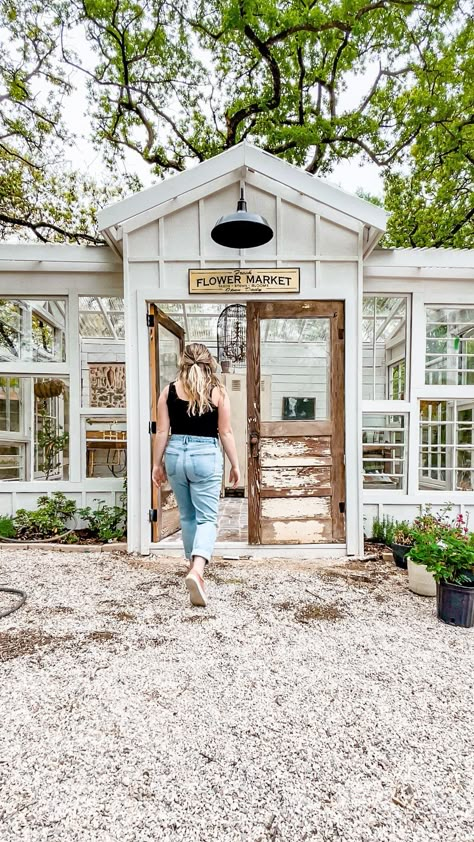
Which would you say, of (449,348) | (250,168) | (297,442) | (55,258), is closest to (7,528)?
(55,258)

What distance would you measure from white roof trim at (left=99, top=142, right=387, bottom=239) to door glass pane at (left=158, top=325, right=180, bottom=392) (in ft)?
3.29

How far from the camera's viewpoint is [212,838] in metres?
1.01

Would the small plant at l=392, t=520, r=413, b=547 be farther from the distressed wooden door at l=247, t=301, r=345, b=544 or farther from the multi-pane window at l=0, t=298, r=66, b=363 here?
the multi-pane window at l=0, t=298, r=66, b=363

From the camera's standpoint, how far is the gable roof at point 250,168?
326cm

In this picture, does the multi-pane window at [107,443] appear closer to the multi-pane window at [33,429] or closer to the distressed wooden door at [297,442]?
the multi-pane window at [33,429]

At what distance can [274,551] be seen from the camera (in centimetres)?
352

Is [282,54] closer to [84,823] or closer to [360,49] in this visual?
[360,49]

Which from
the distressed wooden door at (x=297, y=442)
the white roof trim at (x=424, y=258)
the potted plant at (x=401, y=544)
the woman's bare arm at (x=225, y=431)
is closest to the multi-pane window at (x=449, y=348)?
the white roof trim at (x=424, y=258)

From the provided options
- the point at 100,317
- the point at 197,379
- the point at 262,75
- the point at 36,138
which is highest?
the point at 262,75

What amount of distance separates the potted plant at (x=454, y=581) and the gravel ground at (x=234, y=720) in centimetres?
12

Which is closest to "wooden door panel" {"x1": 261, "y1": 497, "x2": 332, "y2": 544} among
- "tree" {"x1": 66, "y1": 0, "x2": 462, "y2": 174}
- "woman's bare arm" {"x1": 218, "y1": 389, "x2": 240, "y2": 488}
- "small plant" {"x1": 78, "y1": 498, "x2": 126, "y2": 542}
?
"woman's bare arm" {"x1": 218, "y1": 389, "x2": 240, "y2": 488}

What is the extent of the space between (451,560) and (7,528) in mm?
3766

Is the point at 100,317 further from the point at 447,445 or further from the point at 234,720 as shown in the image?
the point at 234,720

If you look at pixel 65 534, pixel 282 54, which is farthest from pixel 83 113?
pixel 65 534
